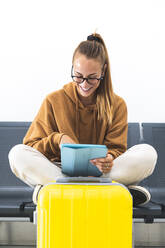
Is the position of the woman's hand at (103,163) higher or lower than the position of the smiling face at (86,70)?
lower

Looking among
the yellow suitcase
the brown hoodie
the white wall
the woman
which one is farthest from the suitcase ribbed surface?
the white wall

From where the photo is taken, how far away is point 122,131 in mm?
1686

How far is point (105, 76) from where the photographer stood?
5.45 ft

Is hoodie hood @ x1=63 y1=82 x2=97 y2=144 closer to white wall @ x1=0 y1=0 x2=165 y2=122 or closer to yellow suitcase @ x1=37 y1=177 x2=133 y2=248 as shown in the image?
white wall @ x1=0 y1=0 x2=165 y2=122

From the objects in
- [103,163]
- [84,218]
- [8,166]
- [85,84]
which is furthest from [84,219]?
[8,166]

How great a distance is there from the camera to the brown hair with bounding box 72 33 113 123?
1561mm

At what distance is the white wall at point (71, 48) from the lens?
2.17 m

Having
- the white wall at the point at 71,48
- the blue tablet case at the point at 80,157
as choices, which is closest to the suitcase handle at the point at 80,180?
the blue tablet case at the point at 80,157

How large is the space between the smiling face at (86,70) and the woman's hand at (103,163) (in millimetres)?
334

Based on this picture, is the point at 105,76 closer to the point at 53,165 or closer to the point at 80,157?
the point at 53,165

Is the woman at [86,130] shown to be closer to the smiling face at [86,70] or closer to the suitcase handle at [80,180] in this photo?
the smiling face at [86,70]

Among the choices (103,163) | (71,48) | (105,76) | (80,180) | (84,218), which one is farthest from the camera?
(71,48)

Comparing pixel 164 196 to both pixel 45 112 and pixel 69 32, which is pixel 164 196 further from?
pixel 69 32

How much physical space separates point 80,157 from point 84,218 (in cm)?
19
